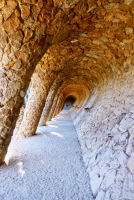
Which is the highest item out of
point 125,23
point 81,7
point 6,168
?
point 125,23

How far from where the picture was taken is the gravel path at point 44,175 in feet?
7.18

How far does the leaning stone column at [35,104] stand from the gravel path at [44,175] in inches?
51.2

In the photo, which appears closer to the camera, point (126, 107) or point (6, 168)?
point (6, 168)

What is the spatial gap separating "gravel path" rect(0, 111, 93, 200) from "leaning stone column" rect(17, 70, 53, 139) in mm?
1300

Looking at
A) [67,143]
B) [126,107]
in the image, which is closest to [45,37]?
[126,107]

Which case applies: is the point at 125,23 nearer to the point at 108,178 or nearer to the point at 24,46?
the point at 24,46

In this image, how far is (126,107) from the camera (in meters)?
3.29

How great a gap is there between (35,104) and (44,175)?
3121mm

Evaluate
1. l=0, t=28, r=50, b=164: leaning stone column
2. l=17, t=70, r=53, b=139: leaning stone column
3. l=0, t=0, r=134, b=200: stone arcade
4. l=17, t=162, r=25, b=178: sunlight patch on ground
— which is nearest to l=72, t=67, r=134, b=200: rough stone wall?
l=0, t=0, r=134, b=200: stone arcade

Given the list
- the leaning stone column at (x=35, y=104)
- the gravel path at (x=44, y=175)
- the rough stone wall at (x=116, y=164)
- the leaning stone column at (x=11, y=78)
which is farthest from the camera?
the leaning stone column at (x=35, y=104)

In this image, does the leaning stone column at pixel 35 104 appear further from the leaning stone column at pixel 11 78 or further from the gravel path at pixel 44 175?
the leaning stone column at pixel 11 78

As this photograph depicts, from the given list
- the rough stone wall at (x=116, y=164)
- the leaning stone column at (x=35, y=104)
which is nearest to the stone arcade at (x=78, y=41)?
the rough stone wall at (x=116, y=164)

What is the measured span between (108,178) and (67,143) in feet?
8.57

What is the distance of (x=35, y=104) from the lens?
18.4 feet
